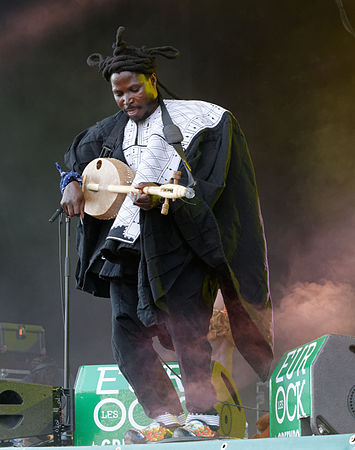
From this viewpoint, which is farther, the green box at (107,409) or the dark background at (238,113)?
the dark background at (238,113)

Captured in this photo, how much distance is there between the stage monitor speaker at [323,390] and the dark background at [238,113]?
275 centimetres

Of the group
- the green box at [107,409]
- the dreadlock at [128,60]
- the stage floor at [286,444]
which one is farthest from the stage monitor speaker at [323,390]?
the dreadlock at [128,60]

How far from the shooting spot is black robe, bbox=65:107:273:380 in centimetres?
249

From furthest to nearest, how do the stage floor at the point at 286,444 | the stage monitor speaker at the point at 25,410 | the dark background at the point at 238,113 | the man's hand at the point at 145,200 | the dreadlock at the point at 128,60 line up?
1. the dark background at the point at 238,113
2. the stage monitor speaker at the point at 25,410
3. the dreadlock at the point at 128,60
4. the man's hand at the point at 145,200
5. the stage floor at the point at 286,444

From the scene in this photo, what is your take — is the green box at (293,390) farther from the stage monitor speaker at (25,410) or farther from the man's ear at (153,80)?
the man's ear at (153,80)

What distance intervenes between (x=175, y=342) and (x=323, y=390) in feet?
1.88

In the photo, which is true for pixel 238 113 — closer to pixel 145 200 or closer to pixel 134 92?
pixel 134 92

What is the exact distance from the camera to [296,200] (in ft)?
19.0

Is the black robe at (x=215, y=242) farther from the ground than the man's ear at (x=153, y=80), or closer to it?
closer to it

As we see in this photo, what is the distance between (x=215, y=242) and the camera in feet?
8.24

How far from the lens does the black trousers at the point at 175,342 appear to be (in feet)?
8.17

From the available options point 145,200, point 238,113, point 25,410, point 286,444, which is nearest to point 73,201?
point 145,200

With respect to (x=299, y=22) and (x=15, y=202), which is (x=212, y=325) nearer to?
(x=299, y=22)

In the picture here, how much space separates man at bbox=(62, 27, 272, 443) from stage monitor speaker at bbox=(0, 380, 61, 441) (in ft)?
1.60
